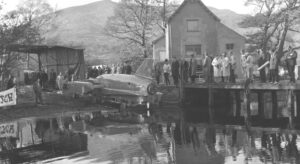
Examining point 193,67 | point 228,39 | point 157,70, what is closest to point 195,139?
point 193,67

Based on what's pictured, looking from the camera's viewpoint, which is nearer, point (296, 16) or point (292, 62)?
point (292, 62)

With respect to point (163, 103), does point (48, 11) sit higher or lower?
higher

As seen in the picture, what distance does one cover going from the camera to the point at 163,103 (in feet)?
93.6

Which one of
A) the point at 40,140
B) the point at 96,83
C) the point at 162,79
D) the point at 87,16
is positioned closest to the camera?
the point at 40,140

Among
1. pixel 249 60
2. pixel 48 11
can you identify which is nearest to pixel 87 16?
pixel 48 11

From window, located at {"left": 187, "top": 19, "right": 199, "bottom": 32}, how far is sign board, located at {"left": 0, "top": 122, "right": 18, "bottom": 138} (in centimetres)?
2546

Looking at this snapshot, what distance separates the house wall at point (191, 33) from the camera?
142 ft

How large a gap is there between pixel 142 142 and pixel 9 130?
24.4 ft

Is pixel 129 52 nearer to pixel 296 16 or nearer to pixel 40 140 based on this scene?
pixel 296 16

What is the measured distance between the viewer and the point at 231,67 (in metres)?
23.0

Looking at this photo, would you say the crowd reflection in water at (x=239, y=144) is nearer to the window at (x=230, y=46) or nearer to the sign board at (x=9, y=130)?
the sign board at (x=9, y=130)

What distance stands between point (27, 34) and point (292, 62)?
17.4 metres

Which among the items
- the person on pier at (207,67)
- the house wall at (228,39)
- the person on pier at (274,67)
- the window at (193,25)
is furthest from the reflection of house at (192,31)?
the person on pier at (274,67)

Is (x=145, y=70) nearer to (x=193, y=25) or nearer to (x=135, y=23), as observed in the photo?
(x=193, y=25)
